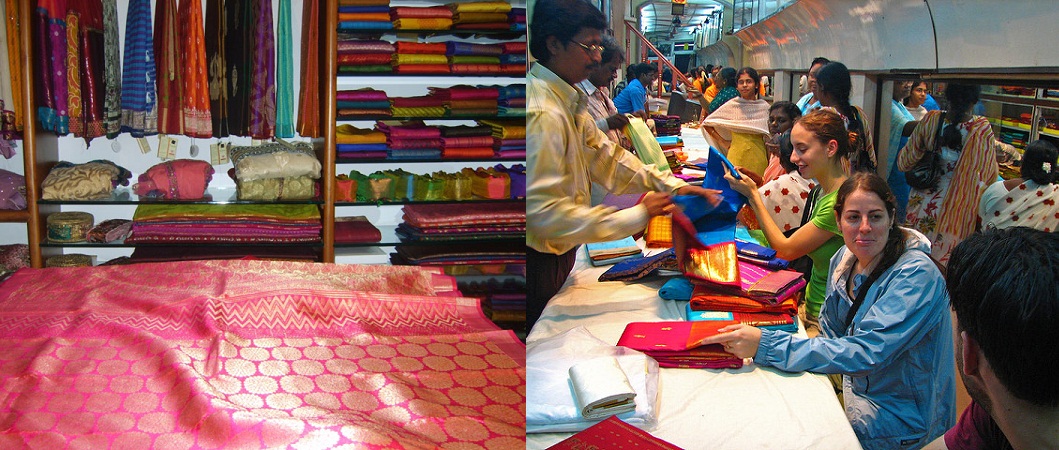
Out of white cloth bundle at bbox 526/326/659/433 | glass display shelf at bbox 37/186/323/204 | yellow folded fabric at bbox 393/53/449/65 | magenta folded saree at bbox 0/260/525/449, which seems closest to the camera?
white cloth bundle at bbox 526/326/659/433

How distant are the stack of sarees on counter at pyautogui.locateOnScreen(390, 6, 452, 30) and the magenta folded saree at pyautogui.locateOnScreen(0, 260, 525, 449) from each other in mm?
723

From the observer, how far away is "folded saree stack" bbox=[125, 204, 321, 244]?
7.25 ft

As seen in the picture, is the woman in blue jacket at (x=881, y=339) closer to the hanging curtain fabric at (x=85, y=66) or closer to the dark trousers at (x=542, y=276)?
the dark trousers at (x=542, y=276)

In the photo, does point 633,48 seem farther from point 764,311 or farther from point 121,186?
point 121,186

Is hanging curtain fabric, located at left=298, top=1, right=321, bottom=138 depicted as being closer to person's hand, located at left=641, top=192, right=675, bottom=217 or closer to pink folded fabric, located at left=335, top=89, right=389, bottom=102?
pink folded fabric, located at left=335, top=89, right=389, bottom=102

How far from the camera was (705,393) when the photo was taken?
89cm

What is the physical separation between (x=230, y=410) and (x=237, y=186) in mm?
1177

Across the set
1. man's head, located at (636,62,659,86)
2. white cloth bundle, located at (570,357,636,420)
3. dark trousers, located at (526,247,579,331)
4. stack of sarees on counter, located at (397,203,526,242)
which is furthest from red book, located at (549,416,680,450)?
stack of sarees on counter, located at (397,203,526,242)

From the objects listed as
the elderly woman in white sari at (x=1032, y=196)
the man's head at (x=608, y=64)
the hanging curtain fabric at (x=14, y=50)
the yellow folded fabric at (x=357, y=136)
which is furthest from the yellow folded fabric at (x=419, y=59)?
the elderly woman in white sari at (x=1032, y=196)

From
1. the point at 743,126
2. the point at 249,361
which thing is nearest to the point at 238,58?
the point at 249,361

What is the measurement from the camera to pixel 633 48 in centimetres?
67

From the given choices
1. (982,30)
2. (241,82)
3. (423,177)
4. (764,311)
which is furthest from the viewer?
(423,177)

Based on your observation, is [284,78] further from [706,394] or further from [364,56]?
[706,394]

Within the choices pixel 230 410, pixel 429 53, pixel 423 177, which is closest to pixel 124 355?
pixel 230 410
